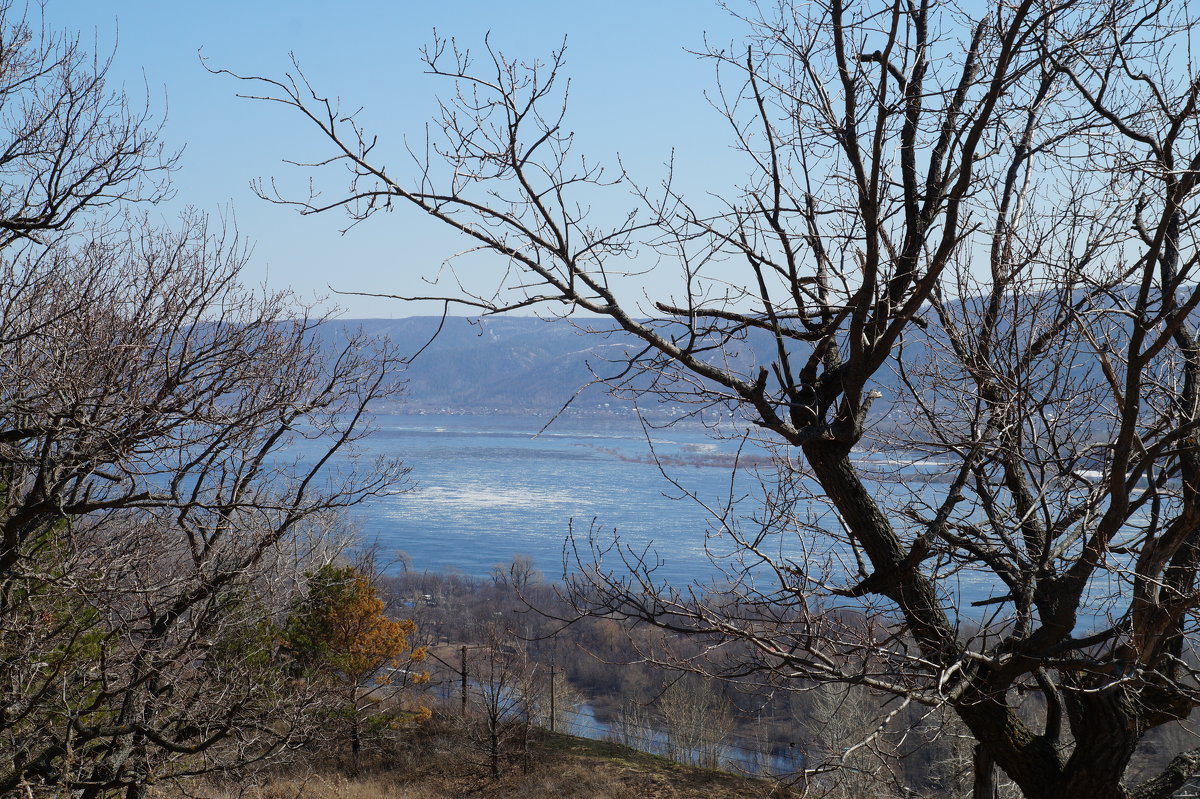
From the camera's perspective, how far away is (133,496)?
743 centimetres

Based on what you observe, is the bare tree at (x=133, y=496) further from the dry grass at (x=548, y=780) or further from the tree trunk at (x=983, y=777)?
the dry grass at (x=548, y=780)

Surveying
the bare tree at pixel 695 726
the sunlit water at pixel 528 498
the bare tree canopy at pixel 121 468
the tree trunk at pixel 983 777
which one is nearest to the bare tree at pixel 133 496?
the bare tree canopy at pixel 121 468

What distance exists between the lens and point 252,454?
10555 mm

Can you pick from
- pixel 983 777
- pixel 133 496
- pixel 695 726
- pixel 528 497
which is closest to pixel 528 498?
pixel 528 497

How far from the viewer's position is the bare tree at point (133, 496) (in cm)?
689

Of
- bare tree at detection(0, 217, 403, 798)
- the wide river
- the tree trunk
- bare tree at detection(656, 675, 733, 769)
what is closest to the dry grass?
bare tree at detection(656, 675, 733, 769)

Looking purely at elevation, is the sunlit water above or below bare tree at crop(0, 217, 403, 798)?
below

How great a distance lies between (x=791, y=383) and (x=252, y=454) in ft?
26.8

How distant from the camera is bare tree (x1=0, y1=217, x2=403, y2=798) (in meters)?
6.89

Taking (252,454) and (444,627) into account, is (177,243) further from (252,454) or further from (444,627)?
(444,627)

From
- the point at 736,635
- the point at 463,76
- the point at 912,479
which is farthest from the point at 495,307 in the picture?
the point at 912,479

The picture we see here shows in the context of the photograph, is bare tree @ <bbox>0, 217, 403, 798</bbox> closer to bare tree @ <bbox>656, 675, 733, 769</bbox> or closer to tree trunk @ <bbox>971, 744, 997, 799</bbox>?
tree trunk @ <bbox>971, 744, 997, 799</bbox>

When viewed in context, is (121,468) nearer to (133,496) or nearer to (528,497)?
(133,496)

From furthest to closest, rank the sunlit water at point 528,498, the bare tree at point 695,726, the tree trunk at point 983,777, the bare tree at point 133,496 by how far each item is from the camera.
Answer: the sunlit water at point 528,498
the bare tree at point 695,726
the bare tree at point 133,496
the tree trunk at point 983,777
